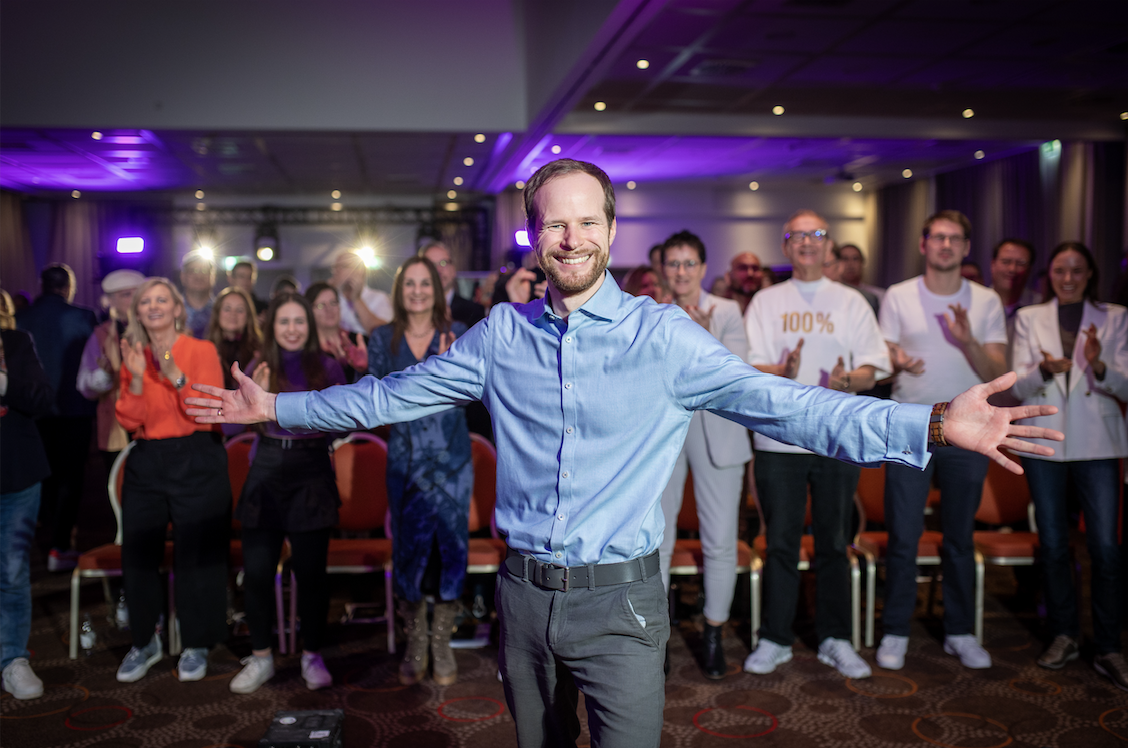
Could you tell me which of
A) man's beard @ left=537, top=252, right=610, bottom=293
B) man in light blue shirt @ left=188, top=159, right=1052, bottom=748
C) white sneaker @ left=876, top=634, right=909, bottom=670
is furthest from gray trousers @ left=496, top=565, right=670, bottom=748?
white sneaker @ left=876, top=634, right=909, bottom=670

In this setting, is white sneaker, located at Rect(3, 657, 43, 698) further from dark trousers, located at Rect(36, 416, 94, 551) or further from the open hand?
the open hand

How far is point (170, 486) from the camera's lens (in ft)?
11.3

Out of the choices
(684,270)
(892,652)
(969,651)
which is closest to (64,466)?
(684,270)

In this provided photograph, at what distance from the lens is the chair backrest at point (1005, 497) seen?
4.07 metres

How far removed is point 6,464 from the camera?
331 centimetres

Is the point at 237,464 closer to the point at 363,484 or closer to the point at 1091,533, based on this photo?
the point at 363,484

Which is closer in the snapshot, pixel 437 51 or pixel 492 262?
pixel 437 51

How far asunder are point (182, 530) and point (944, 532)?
10.9 ft

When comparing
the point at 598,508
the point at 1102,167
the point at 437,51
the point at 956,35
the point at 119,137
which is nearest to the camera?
the point at 598,508

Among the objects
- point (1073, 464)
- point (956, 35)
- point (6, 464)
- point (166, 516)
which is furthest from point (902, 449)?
point (956, 35)

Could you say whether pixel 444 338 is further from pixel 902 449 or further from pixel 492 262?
pixel 492 262

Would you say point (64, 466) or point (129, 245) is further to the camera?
point (129, 245)

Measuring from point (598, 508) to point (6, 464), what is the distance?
2.81m

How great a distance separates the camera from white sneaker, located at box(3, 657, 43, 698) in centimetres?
338
